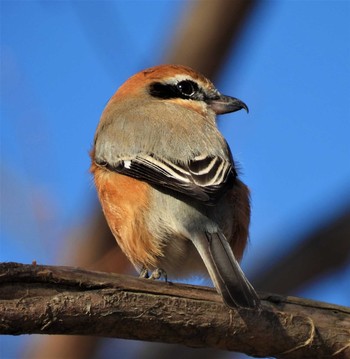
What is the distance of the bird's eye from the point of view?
5.05 metres

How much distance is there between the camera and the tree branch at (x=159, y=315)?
3041mm

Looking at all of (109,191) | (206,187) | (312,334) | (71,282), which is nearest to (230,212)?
(206,187)

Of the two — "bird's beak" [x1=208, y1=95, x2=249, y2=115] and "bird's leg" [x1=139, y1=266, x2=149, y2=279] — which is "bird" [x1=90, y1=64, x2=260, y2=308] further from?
"bird's beak" [x1=208, y1=95, x2=249, y2=115]

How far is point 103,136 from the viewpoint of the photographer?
474 cm

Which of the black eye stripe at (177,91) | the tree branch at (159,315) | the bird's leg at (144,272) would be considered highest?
the black eye stripe at (177,91)

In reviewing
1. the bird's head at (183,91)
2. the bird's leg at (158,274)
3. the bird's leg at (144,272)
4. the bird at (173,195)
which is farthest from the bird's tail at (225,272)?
the bird's head at (183,91)

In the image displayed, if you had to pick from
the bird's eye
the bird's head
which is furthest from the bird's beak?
the bird's eye

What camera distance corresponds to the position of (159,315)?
3.18 metres

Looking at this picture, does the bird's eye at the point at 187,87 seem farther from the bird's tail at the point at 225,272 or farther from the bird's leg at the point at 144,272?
the bird's tail at the point at 225,272

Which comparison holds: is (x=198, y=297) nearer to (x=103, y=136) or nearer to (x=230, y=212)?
(x=230, y=212)

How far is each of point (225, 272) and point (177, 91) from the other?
183cm

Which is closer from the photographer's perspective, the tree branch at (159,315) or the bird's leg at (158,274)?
the tree branch at (159,315)

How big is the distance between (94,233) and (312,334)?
2434 mm

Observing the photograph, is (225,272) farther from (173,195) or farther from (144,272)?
(144,272)
